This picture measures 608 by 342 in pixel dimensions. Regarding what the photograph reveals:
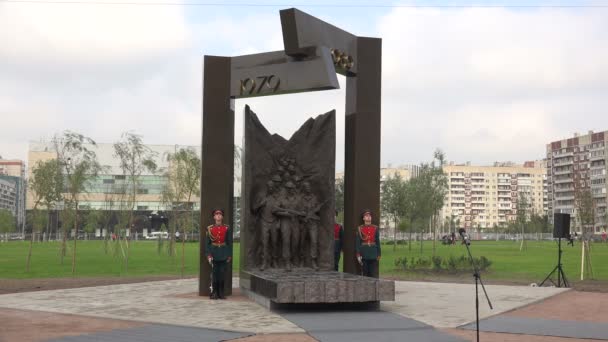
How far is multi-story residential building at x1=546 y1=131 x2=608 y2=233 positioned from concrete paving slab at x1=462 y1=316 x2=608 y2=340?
4233 inches

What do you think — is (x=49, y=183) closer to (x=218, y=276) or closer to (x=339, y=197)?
(x=218, y=276)

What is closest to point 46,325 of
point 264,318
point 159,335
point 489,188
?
point 159,335

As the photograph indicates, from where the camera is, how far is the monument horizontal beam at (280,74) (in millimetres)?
13945

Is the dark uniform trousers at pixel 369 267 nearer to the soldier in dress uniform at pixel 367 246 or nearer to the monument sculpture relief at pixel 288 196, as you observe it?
the soldier in dress uniform at pixel 367 246

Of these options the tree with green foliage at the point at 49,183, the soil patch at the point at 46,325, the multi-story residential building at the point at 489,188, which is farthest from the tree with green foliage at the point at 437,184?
the multi-story residential building at the point at 489,188

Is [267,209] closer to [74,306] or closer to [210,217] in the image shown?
[210,217]

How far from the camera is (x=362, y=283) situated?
37.5ft

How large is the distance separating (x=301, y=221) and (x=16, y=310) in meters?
6.32

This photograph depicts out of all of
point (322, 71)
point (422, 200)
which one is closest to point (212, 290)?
point (322, 71)

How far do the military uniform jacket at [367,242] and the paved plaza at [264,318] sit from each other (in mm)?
1180

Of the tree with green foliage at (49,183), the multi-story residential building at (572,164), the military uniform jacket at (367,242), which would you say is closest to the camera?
the military uniform jacket at (367,242)

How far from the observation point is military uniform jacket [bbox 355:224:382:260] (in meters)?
14.5

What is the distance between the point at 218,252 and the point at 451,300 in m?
5.16

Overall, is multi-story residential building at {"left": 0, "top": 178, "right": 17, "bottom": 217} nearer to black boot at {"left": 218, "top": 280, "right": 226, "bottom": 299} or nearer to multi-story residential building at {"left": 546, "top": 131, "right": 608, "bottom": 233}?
multi-story residential building at {"left": 546, "top": 131, "right": 608, "bottom": 233}
